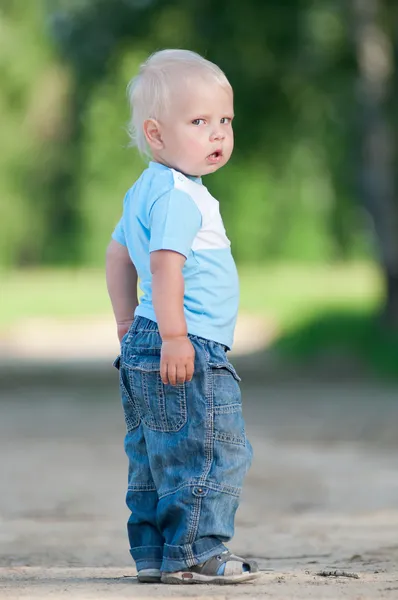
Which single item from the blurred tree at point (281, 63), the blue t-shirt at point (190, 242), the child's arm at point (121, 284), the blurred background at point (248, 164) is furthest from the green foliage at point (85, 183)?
the blue t-shirt at point (190, 242)

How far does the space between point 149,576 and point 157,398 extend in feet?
1.96

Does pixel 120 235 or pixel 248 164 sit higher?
pixel 248 164

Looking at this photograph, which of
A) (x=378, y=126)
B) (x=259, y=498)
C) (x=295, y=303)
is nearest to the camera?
(x=259, y=498)

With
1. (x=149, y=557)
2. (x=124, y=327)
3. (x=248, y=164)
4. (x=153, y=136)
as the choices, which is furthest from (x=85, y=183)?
(x=149, y=557)

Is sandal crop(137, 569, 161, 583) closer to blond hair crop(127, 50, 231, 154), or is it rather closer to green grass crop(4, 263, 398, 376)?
blond hair crop(127, 50, 231, 154)

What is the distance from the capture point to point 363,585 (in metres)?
4.01

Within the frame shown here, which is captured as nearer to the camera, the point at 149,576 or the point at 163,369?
the point at 163,369

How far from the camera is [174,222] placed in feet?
13.0

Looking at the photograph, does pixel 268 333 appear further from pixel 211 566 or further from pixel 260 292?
pixel 211 566

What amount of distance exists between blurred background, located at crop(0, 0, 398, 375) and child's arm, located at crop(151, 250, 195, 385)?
2.30 ft

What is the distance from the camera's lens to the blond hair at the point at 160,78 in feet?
13.5

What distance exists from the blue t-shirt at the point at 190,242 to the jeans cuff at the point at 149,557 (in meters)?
0.71

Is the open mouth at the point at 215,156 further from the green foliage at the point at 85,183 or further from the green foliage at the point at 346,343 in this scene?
the green foliage at the point at 85,183

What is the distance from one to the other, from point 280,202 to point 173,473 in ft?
138
